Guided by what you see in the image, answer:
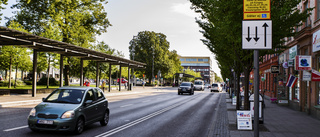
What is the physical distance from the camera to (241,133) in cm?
908

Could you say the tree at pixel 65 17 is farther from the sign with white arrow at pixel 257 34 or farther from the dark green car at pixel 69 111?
the sign with white arrow at pixel 257 34

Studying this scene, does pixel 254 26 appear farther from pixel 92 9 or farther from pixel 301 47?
pixel 92 9

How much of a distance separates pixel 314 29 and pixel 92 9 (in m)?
27.8

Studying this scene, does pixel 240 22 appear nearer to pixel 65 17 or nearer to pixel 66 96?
pixel 66 96

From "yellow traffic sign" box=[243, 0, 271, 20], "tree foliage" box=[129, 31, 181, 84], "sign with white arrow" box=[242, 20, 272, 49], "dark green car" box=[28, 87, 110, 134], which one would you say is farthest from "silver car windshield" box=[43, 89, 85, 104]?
"tree foliage" box=[129, 31, 181, 84]

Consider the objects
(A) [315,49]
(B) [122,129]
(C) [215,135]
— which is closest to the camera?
(C) [215,135]

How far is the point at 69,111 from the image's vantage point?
823cm

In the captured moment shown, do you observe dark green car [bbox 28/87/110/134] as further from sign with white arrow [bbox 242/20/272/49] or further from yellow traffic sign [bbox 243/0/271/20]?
yellow traffic sign [bbox 243/0/271/20]

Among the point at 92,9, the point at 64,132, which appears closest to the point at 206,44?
the point at 64,132

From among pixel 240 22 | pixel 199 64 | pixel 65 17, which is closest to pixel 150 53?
pixel 65 17

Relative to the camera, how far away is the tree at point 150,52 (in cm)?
7275

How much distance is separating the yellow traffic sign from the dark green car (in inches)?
219

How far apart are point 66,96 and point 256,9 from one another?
646 centimetres

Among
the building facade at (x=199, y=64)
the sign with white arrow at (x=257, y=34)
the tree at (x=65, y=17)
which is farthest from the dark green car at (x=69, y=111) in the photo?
the building facade at (x=199, y=64)
